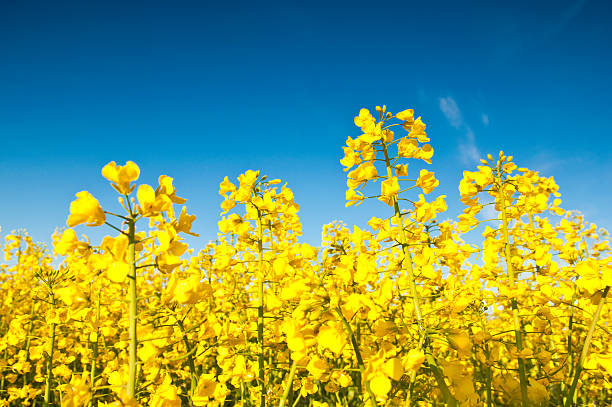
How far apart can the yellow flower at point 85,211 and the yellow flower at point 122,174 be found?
0.13 m

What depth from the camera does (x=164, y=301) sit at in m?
1.98

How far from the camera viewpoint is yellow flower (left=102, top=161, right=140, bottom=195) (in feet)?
6.05

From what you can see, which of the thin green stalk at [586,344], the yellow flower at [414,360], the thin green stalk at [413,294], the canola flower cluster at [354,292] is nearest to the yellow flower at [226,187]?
the canola flower cluster at [354,292]

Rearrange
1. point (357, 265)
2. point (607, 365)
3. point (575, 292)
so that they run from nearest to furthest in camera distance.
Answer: point (607, 365), point (357, 265), point (575, 292)

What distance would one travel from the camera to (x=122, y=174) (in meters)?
1.85

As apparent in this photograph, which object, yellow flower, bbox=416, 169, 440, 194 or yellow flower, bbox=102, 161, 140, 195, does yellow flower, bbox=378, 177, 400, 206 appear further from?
yellow flower, bbox=102, 161, 140, 195

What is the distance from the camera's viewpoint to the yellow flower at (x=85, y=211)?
177cm

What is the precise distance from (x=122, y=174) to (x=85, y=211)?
0.83 ft

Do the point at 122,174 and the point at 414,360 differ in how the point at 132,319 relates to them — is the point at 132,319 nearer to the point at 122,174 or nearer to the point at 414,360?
the point at 122,174

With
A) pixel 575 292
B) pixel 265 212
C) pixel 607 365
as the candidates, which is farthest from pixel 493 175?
pixel 265 212

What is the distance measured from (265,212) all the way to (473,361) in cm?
393

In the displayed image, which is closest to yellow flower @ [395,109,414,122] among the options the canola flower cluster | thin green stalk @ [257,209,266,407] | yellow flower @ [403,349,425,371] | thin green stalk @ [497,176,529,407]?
the canola flower cluster

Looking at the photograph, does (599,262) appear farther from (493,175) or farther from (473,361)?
(473,361)

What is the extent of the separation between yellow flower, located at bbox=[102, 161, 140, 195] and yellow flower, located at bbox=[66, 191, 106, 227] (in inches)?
5.1
